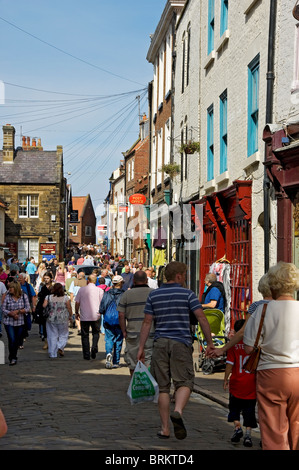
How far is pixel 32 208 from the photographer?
57.2 metres

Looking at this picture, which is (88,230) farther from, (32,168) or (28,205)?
(28,205)

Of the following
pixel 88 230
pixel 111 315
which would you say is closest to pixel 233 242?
pixel 111 315

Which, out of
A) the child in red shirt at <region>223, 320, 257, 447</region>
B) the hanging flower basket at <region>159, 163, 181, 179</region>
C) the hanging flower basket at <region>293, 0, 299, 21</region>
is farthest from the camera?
the hanging flower basket at <region>159, 163, 181, 179</region>

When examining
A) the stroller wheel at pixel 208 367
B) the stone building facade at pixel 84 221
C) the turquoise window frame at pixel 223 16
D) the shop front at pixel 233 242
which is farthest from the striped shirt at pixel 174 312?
the stone building facade at pixel 84 221

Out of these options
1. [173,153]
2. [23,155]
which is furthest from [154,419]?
[23,155]

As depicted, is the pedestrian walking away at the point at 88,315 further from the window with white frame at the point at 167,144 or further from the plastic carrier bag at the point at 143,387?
the window with white frame at the point at 167,144

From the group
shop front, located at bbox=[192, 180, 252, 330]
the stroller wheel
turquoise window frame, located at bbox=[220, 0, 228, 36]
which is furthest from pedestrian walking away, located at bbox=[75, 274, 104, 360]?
turquoise window frame, located at bbox=[220, 0, 228, 36]

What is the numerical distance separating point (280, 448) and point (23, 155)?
181 ft

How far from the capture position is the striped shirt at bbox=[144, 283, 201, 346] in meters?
8.18

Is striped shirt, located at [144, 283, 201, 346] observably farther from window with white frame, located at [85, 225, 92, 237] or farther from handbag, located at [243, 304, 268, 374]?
window with white frame, located at [85, 225, 92, 237]

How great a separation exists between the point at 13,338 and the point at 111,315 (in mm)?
2238

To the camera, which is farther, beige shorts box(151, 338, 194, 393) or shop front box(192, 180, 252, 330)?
shop front box(192, 180, 252, 330)

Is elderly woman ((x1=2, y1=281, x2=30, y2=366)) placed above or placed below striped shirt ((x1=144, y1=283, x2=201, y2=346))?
below
